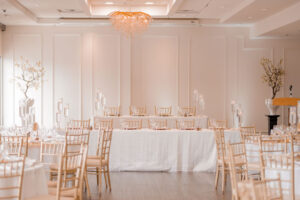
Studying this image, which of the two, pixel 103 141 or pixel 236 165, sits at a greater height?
pixel 103 141

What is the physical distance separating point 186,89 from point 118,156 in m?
6.39

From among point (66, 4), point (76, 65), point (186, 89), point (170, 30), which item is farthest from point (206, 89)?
point (66, 4)

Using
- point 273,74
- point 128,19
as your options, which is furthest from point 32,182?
point 273,74

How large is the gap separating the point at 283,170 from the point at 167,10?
374 inches

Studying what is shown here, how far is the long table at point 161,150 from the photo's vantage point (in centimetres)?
845

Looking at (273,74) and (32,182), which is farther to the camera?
(273,74)

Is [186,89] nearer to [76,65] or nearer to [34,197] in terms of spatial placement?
[76,65]

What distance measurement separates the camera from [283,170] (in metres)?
4.38

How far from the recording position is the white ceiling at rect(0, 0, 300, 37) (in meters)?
11.1

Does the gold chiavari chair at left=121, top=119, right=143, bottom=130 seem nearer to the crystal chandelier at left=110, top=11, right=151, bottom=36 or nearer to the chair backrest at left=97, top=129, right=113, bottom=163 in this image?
the chair backrest at left=97, top=129, right=113, bottom=163

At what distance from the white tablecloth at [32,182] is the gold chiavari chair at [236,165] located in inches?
77.6

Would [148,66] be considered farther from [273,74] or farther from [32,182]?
[32,182]

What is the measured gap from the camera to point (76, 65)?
1421 cm

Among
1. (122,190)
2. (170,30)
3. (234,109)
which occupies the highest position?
(170,30)
